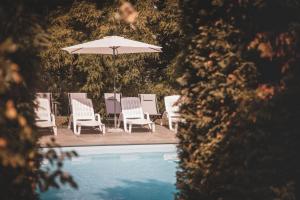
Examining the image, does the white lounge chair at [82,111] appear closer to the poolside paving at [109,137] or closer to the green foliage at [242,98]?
the poolside paving at [109,137]

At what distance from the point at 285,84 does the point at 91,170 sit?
280 inches

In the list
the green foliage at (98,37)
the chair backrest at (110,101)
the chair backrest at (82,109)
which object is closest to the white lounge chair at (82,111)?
the chair backrest at (82,109)

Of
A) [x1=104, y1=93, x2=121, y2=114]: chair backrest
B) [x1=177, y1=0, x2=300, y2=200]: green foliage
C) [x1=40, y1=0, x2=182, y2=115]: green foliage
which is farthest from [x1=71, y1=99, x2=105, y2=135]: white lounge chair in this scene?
[x1=177, y1=0, x2=300, y2=200]: green foliage

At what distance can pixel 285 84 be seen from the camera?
3.32 m

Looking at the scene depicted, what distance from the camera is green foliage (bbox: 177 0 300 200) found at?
3.34 meters

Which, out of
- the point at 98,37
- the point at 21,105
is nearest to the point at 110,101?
the point at 98,37

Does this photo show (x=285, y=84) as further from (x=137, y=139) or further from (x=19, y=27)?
(x=137, y=139)

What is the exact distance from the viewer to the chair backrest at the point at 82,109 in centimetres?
1288

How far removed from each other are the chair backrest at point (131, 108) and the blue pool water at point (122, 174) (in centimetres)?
239

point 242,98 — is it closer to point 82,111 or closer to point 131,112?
point 82,111

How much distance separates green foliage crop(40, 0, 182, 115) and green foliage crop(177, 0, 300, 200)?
1116cm

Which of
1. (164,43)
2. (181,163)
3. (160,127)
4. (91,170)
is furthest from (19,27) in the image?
(164,43)

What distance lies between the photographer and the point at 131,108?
13.5m

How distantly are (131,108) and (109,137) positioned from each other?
1.75 meters
